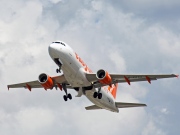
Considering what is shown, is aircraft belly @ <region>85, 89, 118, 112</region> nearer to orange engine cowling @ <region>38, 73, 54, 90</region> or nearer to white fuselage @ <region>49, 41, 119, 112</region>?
white fuselage @ <region>49, 41, 119, 112</region>

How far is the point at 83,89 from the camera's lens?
7894 centimetres

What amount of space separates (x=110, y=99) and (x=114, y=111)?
246 cm

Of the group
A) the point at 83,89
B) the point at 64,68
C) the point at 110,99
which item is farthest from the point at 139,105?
the point at 64,68

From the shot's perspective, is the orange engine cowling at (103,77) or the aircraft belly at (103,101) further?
the aircraft belly at (103,101)

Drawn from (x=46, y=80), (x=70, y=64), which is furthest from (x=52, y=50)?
(x=46, y=80)

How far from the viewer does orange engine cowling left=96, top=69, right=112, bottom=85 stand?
2965 inches

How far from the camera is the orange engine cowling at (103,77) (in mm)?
75312

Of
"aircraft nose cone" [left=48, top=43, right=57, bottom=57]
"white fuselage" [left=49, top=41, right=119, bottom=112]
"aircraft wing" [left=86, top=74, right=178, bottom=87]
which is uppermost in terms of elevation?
"aircraft nose cone" [left=48, top=43, right=57, bottom=57]

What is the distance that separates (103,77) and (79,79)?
10.5 feet

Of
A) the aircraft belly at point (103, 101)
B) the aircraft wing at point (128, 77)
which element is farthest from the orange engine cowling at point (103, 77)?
the aircraft belly at point (103, 101)

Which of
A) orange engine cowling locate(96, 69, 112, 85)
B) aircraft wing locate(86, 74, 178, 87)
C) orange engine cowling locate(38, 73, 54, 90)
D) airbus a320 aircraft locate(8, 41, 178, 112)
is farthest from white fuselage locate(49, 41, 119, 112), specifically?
orange engine cowling locate(38, 73, 54, 90)

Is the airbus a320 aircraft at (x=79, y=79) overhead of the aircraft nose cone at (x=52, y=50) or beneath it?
beneath

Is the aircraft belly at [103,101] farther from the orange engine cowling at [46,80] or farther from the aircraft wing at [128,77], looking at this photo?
the orange engine cowling at [46,80]

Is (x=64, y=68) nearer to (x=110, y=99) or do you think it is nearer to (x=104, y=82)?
(x=104, y=82)
